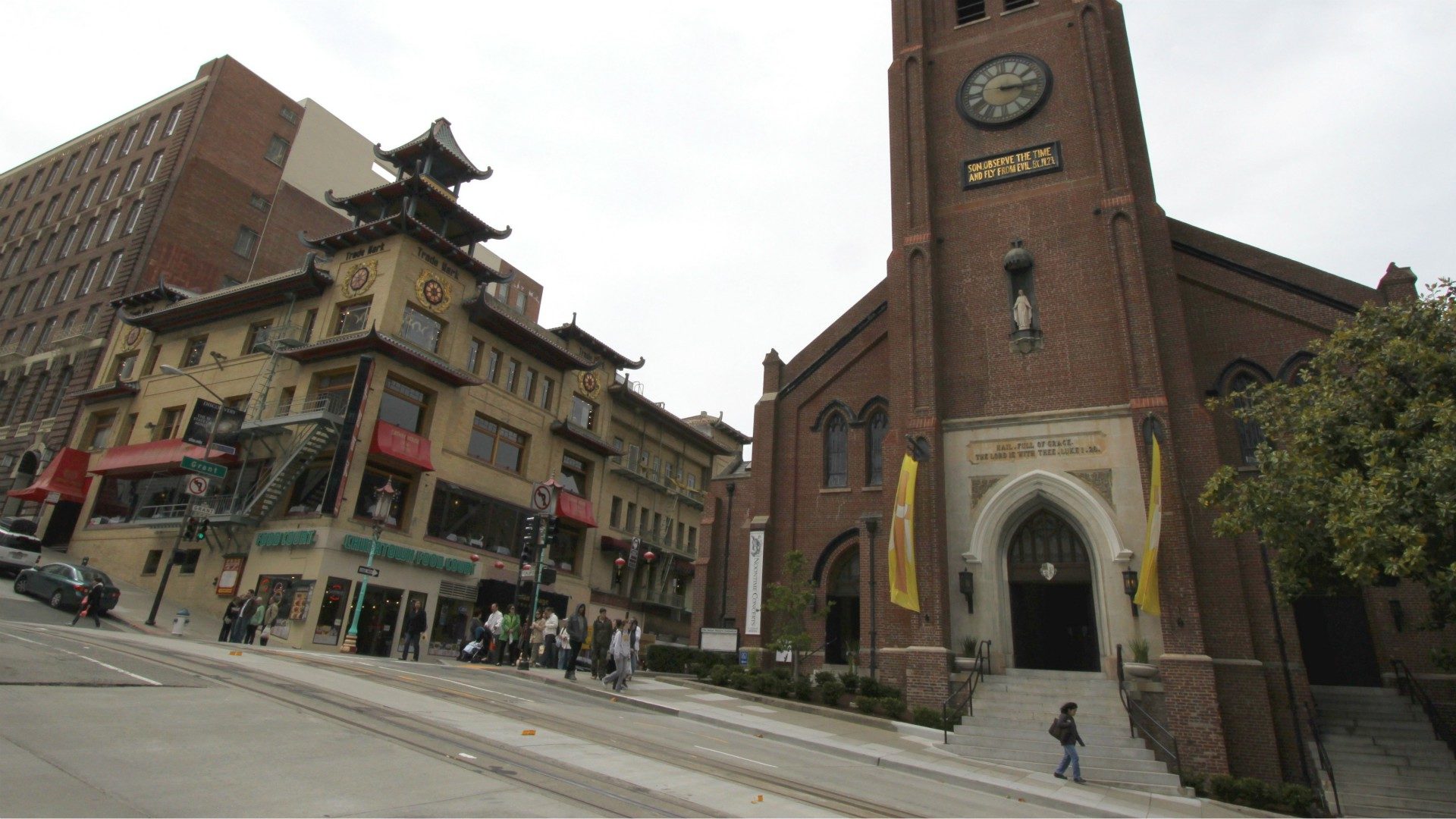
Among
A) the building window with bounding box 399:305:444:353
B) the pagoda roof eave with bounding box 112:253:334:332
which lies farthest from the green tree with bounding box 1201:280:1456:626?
the pagoda roof eave with bounding box 112:253:334:332

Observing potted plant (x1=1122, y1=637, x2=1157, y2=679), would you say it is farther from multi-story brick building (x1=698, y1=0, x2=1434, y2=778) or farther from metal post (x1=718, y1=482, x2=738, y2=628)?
metal post (x1=718, y1=482, x2=738, y2=628)

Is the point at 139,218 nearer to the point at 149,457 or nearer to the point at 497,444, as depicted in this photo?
the point at 149,457

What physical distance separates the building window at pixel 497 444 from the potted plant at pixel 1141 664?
2630cm

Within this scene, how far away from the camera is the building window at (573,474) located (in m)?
40.1

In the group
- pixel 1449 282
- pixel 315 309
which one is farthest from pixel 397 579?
pixel 1449 282

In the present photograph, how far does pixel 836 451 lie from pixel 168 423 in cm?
3142

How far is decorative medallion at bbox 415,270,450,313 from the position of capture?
3278 cm

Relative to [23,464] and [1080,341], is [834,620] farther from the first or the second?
[23,464]

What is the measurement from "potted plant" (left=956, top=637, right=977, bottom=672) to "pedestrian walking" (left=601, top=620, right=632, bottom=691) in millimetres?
8480

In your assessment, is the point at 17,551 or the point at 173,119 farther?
the point at 173,119

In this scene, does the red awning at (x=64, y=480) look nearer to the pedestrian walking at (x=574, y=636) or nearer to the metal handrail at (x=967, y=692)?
the pedestrian walking at (x=574, y=636)

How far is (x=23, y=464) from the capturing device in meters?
41.2

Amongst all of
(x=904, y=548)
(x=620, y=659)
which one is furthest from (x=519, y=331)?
(x=904, y=548)

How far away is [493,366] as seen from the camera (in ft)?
120
